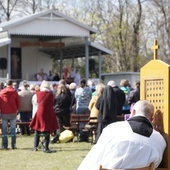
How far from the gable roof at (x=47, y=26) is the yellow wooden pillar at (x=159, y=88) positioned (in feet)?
85.9

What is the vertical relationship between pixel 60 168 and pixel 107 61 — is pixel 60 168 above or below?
below

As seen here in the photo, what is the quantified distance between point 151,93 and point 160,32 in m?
48.6

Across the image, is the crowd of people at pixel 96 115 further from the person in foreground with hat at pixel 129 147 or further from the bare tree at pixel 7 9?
the bare tree at pixel 7 9

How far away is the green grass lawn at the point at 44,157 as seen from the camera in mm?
13156

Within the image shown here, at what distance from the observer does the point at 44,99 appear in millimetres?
15133

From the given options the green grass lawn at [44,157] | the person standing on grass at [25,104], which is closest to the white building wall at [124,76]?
the person standing on grass at [25,104]

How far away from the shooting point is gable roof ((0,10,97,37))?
110 ft

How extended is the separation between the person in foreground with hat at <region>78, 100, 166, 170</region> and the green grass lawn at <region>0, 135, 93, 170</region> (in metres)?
6.19

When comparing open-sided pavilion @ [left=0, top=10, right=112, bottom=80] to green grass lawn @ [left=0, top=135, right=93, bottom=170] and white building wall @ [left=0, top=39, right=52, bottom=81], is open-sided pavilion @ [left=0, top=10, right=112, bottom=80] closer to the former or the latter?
white building wall @ [left=0, top=39, right=52, bottom=81]

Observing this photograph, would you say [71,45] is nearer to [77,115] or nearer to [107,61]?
[77,115]

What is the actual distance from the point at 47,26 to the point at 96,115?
17744 millimetres

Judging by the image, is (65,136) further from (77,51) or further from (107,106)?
(77,51)

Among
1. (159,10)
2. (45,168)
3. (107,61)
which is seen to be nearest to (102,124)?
(45,168)

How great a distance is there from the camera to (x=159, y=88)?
709 centimetres
